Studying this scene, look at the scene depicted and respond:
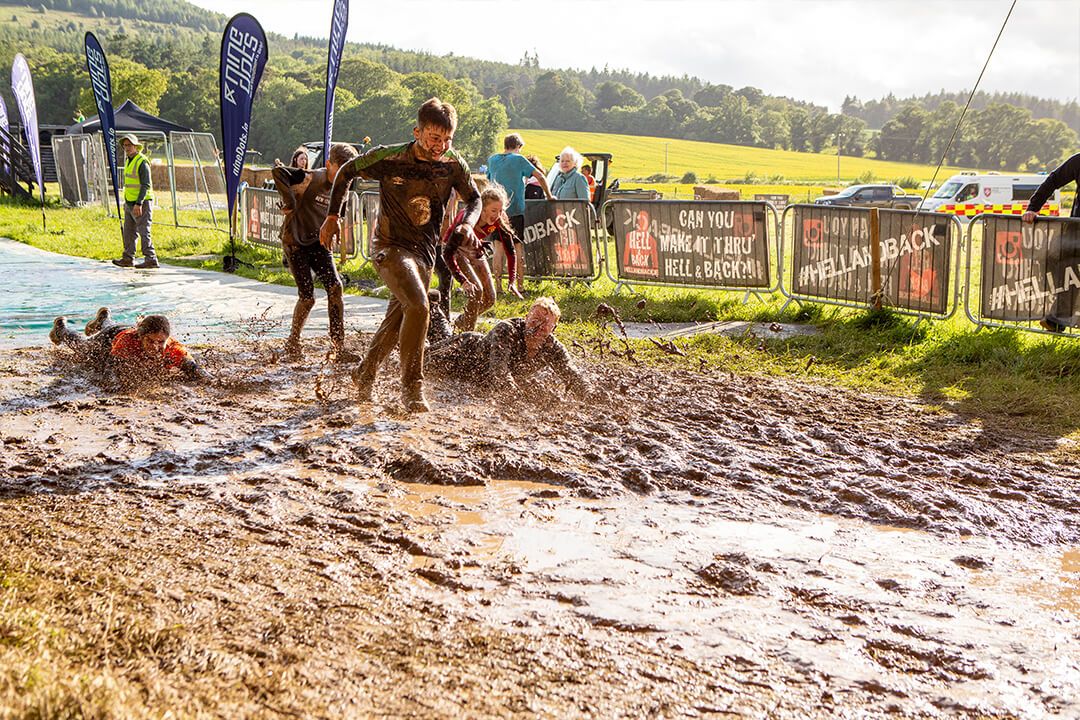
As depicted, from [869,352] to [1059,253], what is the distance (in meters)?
1.86

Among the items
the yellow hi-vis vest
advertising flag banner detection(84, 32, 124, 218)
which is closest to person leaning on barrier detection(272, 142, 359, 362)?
the yellow hi-vis vest

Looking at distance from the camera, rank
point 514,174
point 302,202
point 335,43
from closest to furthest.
A: point 302,202
point 514,174
point 335,43

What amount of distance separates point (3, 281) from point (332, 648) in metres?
12.2

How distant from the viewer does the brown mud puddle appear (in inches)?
115

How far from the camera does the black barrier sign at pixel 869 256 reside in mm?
9492

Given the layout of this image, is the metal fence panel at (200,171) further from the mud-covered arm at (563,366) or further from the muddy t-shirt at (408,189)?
the muddy t-shirt at (408,189)

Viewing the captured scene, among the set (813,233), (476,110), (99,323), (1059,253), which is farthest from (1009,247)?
(476,110)

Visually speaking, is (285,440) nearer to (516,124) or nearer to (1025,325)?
(1025,325)

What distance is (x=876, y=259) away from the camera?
9.99 metres

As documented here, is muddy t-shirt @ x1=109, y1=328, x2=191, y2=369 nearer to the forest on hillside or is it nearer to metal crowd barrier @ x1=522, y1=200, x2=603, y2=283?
metal crowd barrier @ x1=522, y1=200, x2=603, y2=283

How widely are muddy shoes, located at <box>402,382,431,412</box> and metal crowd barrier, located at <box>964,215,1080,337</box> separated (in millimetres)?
5817

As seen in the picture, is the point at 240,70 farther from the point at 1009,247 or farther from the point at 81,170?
the point at 81,170

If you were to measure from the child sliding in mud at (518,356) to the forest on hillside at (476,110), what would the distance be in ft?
257

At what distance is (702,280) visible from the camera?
38.6 feet
